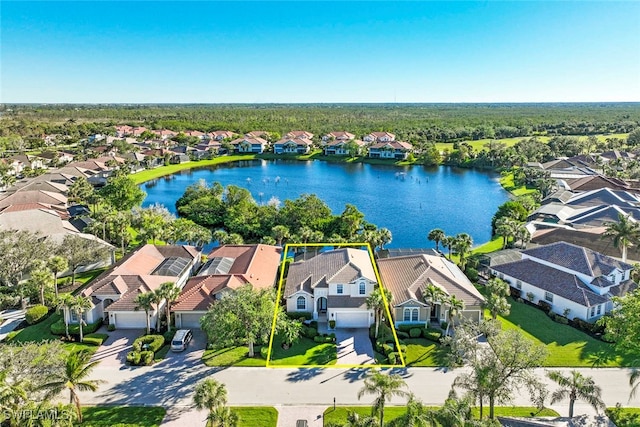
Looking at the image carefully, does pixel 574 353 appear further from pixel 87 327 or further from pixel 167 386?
pixel 87 327

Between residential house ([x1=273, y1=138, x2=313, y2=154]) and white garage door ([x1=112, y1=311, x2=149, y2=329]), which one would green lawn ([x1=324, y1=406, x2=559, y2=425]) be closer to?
white garage door ([x1=112, y1=311, x2=149, y2=329])

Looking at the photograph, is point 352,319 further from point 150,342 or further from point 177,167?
point 177,167

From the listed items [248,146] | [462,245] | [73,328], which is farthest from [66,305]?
[248,146]

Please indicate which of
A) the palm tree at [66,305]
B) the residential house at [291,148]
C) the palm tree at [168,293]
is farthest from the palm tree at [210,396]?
the residential house at [291,148]

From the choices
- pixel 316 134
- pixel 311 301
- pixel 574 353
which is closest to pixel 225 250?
pixel 311 301

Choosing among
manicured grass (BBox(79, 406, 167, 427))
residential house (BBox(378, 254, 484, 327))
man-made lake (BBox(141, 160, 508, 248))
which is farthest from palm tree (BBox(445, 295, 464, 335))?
man-made lake (BBox(141, 160, 508, 248))
